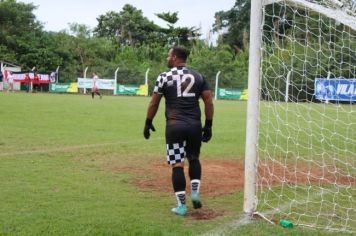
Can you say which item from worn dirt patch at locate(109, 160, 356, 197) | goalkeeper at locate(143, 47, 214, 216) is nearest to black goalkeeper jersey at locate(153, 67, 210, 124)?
goalkeeper at locate(143, 47, 214, 216)

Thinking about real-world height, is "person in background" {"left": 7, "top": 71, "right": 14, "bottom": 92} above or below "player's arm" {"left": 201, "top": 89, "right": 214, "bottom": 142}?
above

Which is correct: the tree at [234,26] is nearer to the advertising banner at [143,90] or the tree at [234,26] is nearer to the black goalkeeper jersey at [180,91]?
the advertising banner at [143,90]

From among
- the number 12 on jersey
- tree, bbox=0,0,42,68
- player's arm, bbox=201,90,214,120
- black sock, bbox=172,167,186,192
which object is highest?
tree, bbox=0,0,42,68

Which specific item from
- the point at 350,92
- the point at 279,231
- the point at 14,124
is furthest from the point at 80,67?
the point at 279,231

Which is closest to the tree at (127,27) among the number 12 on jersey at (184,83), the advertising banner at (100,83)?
the advertising banner at (100,83)

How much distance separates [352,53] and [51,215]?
201 inches

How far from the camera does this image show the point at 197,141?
19.8 feet

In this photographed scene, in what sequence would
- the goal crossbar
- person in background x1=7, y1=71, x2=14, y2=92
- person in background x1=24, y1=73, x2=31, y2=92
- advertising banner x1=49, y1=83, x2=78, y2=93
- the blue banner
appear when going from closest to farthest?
the goal crossbar, the blue banner, person in background x1=7, y1=71, x2=14, y2=92, person in background x1=24, y1=73, x2=31, y2=92, advertising banner x1=49, y1=83, x2=78, y2=93

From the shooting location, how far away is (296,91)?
9.02m

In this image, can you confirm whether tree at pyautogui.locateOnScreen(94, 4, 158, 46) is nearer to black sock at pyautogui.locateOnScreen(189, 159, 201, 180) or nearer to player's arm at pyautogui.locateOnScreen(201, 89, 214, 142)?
player's arm at pyautogui.locateOnScreen(201, 89, 214, 142)

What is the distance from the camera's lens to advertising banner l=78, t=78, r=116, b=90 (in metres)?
44.6

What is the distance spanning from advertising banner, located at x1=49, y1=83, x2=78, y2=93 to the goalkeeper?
40.8 meters

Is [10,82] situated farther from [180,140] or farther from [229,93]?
[180,140]

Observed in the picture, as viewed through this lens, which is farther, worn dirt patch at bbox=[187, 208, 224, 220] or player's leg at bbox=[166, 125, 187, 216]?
player's leg at bbox=[166, 125, 187, 216]
